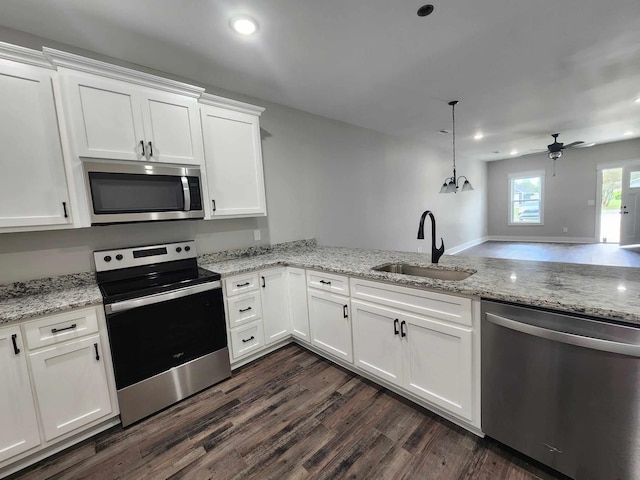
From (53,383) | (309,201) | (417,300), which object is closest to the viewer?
(53,383)

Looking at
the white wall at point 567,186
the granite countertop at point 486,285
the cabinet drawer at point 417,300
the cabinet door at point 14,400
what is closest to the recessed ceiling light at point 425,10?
the granite countertop at point 486,285

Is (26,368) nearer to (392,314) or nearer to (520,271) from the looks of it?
(392,314)

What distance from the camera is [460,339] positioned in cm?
156

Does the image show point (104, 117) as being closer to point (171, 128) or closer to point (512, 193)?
point (171, 128)

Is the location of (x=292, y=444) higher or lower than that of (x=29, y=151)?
lower

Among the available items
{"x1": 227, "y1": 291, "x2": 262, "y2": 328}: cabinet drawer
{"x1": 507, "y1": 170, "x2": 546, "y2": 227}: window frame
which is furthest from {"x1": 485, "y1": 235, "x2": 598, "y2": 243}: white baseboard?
{"x1": 227, "y1": 291, "x2": 262, "y2": 328}: cabinet drawer

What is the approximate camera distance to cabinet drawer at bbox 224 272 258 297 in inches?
92.0

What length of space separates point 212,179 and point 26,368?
5.59ft

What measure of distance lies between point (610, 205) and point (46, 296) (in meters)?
11.0

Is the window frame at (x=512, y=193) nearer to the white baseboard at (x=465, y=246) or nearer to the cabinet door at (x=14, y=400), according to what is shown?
the white baseboard at (x=465, y=246)

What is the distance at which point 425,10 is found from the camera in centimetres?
183

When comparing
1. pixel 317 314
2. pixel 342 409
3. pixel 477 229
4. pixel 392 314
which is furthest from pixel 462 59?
pixel 477 229

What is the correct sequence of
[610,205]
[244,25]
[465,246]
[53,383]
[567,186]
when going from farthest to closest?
[465,246] → [567,186] → [610,205] → [244,25] → [53,383]

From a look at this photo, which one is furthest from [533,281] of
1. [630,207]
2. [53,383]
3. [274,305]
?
[630,207]
